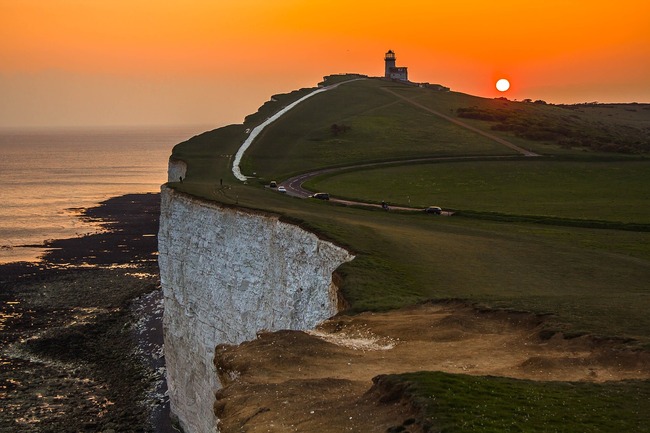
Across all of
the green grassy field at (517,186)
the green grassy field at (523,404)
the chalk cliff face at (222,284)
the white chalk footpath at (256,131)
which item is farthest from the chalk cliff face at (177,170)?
the green grassy field at (523,404)

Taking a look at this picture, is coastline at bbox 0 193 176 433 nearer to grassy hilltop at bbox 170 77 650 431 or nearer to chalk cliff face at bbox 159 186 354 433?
chalk cliff face at bbox 159 186 354 433

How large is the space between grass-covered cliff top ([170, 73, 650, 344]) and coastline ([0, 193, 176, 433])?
11.5 m

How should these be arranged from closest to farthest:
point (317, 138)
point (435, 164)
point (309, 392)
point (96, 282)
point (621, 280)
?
point (309, 392) → point (621, 280) → point (96, 282) → point (435, 164) → point (317, 138)

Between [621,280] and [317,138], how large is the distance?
252ft

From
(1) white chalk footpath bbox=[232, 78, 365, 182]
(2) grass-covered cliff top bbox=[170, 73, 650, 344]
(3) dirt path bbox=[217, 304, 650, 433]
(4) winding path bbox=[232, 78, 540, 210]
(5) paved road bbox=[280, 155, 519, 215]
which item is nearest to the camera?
(3) dirt path bbox=[217, 304, 650, 433]

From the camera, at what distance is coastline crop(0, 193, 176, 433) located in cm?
4284

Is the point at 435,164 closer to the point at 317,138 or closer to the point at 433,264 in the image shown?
the point at 317,138

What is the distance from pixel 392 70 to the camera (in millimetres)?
184625

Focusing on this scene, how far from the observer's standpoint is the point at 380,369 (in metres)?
17.5

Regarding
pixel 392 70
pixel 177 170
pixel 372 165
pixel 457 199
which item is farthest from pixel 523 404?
pixel 392 70

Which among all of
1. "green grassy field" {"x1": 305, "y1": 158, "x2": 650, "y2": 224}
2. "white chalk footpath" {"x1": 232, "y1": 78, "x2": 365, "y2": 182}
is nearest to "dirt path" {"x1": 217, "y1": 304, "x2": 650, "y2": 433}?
"green grassy field" {"x1": 305, "y1": 158, "x2": 650, "y2": 224}

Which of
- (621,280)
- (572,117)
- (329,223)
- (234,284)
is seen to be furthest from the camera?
(572,117)

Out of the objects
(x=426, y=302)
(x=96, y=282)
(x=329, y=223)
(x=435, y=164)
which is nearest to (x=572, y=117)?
(x=435, y=164)

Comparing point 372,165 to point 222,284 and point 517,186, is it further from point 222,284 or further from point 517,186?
point 222,284
